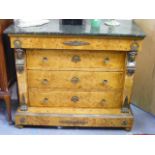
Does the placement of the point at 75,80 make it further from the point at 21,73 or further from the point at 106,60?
the point at 21,73

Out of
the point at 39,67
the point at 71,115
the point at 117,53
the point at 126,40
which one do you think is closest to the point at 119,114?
the point at 71,115

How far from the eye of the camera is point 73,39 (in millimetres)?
1500

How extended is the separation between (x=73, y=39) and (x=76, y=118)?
0.62 metres

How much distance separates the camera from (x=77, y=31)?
150cm

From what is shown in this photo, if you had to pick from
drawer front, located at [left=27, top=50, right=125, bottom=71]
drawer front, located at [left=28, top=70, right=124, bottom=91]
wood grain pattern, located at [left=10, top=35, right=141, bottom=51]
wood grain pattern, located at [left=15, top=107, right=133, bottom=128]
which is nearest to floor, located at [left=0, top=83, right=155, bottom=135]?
wood grain pattern, located at [left=15, top=107, right=133, bottom=128]

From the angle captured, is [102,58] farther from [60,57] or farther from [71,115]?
[71,115]

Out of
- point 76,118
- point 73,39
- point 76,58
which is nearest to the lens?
point 73,39

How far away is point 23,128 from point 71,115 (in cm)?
42

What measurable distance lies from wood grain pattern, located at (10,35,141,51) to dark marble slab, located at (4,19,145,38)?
0.03m

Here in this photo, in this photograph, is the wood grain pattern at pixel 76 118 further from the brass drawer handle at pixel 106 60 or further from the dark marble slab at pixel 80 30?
the dark marble slab at pixel 80 30

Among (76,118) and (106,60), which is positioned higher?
(106,60)

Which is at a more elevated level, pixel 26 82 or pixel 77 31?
pixel 77 31

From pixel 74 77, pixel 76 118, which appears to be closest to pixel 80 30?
pixel 74 77

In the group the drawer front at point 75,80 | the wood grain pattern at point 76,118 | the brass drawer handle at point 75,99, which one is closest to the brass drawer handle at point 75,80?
the drawer front at point 75,80
